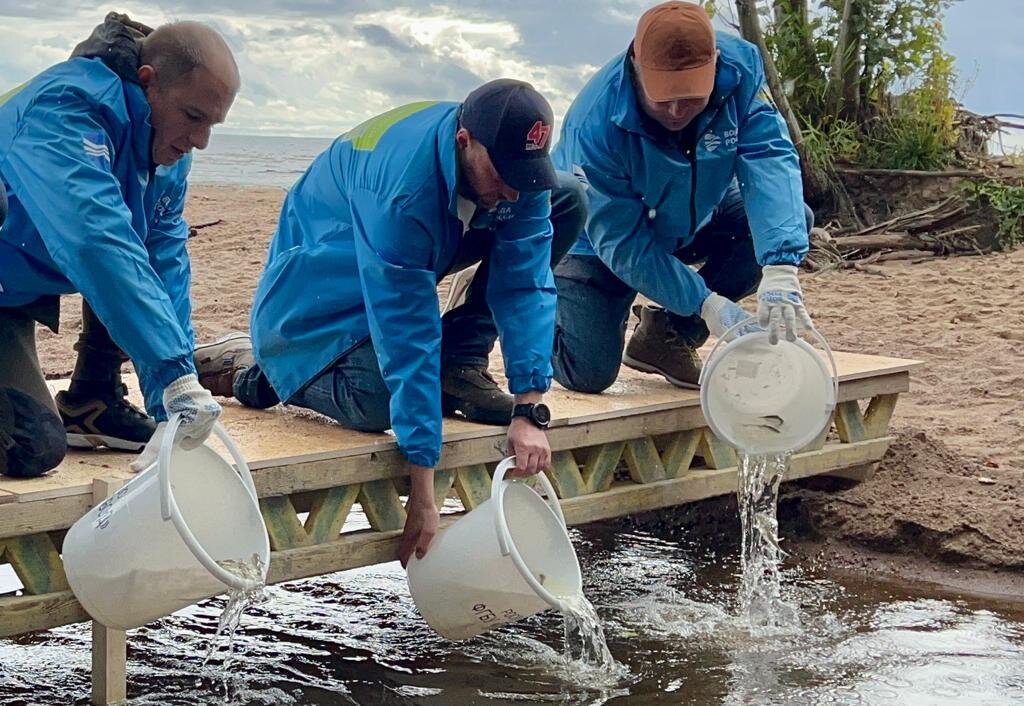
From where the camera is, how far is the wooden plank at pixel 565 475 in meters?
4.09

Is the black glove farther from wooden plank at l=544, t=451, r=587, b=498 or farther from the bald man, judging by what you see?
wooden plank at l=544, t=451, r=587, b=498

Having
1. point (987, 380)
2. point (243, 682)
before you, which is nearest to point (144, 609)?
point (243, 682)

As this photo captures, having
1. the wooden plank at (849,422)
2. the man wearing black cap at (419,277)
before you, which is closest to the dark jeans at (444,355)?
the man wearing black cap at (419,277)

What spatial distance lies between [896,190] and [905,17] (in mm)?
1630

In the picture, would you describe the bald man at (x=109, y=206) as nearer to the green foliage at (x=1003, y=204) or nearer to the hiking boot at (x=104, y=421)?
the hiking boot at (x=104, y=421)

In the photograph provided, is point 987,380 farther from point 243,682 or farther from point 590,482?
point 243,682

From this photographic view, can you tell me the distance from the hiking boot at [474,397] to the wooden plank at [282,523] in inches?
25.0

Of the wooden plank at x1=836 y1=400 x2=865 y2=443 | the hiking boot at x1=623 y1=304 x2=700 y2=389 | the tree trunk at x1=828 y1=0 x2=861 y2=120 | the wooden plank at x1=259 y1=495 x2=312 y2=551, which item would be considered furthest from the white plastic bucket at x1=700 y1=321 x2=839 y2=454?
the tree trunk at x1=828 y1=0 x2=861 y2=120

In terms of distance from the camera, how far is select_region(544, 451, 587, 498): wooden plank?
161 inches

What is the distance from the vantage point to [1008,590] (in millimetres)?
4395

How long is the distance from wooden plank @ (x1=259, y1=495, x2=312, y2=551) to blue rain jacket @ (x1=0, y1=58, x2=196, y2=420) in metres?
0.51

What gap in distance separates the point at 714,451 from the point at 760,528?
0.36 metres

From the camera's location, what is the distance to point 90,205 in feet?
9.18

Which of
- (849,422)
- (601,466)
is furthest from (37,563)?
(849,422)
